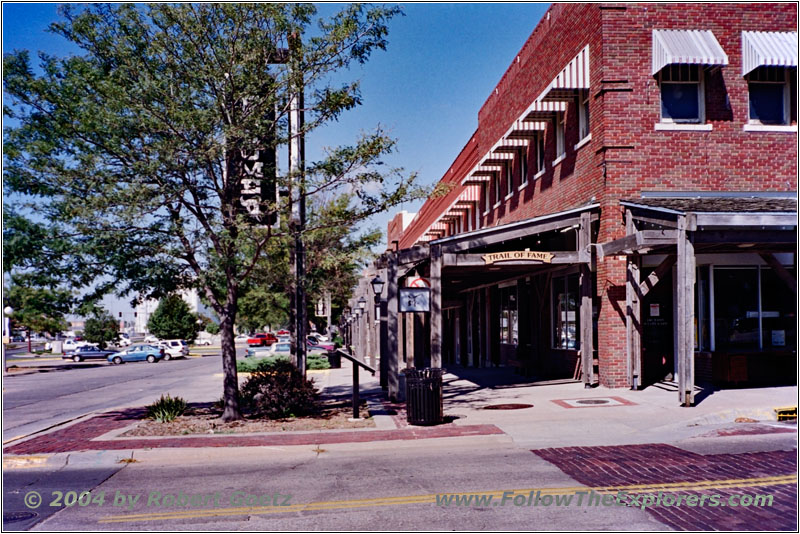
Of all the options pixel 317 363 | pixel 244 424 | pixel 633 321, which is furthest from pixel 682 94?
pixel 317 363

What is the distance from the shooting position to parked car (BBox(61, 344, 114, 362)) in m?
53.6

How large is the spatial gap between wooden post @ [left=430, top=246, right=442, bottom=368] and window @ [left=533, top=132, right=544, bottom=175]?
745 cm

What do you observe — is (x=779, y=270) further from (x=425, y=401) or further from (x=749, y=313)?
(x=425, y=401)

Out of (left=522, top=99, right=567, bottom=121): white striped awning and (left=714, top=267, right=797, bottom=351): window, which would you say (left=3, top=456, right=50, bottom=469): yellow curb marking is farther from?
(left=522, top=99, right=567, bottom=121): white striped awning

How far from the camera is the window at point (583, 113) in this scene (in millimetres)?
17547

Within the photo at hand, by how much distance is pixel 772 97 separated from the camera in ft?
53.7

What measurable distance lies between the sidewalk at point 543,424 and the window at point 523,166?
9613mm

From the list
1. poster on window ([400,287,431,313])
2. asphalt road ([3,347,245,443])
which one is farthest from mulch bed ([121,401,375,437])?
asphalt road ([3,347,245,443])

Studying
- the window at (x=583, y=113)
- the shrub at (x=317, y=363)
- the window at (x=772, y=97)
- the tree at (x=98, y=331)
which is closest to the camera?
the window at (x=772, y=97)

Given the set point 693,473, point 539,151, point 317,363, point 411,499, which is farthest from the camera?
point 317,363

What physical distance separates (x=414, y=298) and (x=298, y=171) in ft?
11.8

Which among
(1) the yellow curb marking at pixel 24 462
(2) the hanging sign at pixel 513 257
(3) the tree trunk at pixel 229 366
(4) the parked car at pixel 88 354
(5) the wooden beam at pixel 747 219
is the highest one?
(5) the wooden beam at pixel 747 219

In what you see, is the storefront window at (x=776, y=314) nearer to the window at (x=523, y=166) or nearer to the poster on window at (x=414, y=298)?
the poster on window at (x=414, y=298)

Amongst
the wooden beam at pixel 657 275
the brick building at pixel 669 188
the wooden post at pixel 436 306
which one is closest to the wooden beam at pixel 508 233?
the brick building at pixel 669 188
